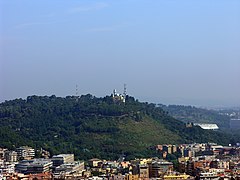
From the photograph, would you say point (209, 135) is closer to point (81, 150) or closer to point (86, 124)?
point (86, 124)

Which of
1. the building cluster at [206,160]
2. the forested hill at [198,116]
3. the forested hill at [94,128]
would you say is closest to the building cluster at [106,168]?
the building cluster at [206,160]

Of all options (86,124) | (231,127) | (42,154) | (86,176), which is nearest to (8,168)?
(86,176)

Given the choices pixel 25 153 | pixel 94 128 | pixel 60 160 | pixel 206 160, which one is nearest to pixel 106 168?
pixel 60 160

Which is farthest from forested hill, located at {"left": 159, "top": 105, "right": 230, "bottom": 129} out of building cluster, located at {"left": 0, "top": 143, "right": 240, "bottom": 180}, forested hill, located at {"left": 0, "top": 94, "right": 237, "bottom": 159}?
building cluster, located at {"left": 0, "top": 143, "right": 240, "bottom": 180}

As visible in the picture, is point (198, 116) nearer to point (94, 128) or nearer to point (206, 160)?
point (94, 128)

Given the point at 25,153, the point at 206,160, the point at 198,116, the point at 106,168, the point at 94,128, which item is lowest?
the point at 106,168

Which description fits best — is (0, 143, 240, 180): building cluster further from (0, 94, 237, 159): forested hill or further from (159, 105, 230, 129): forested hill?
(159, 105, 230, 129): forested hill

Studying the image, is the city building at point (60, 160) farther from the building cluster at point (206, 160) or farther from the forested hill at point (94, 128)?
the building cluster at point (206, 160)
